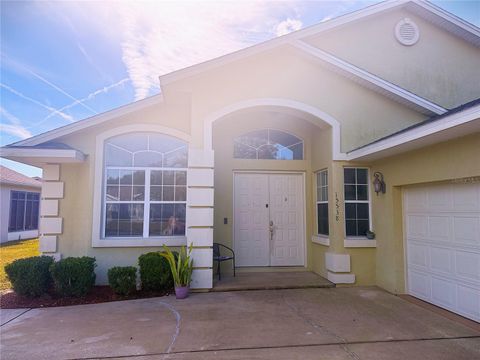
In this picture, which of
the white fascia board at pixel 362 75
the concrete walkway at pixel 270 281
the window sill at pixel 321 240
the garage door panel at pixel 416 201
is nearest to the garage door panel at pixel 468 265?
the garage door panel at pixel 416 201

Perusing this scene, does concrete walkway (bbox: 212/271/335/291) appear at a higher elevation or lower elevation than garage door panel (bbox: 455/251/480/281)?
lower

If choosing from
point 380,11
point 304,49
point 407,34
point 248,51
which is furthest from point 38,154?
point 407,34

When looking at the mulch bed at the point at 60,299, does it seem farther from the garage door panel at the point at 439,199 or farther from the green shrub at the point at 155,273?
the garage door panel at the point at 439,199

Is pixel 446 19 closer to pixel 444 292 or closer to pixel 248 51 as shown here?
pixel 248 51

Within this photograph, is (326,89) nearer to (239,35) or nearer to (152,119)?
(239,35)

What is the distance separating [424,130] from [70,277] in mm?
7195

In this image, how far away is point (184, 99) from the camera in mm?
7906

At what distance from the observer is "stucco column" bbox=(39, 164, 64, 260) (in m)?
7.59

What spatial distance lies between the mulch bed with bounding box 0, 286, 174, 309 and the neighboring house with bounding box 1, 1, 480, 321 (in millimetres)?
893

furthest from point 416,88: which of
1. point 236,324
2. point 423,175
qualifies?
point 236,324

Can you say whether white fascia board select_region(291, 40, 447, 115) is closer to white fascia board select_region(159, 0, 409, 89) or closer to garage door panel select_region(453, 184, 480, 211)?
white fascia board select_region(159, 0, 409, 89)

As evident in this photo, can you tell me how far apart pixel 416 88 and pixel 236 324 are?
817 centimetres

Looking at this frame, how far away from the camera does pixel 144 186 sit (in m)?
8.01

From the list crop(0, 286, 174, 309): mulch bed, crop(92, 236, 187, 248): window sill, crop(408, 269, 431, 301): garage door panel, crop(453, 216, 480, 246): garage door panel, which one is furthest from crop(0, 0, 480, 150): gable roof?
crop(408, 269, 431, 301): garage door panel
